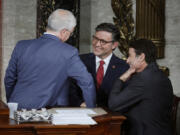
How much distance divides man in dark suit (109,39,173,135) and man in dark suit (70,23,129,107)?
20.5 inches

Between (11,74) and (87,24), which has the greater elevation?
(87,24)

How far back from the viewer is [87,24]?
517 cm

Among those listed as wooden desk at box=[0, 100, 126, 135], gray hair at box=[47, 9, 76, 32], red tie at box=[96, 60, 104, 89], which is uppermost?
gray hair at box=[47, 9, 76, 32]

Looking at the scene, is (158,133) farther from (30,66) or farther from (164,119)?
(30,66)

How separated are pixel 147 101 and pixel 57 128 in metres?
0.79

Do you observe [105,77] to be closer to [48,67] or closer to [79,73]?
[79,73]

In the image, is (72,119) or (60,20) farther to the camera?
(60,20)

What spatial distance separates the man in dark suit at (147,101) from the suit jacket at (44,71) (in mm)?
285

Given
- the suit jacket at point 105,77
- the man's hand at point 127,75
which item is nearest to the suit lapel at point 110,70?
the suit jacket at point 105,77

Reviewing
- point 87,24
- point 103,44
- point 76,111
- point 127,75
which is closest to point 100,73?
point 103,44

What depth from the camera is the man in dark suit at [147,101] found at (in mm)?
2904

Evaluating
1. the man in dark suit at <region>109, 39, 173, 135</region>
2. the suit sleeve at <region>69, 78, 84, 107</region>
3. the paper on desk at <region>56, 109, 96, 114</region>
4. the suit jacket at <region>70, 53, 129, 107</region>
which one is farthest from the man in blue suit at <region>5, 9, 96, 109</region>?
the suit jacket at <region>70, 53, 129, 107</region>

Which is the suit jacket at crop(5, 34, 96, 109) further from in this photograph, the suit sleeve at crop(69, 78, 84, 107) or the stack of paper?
the suit sleeve at crop(69, 78, 84, 107)

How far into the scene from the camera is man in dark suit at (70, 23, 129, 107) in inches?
138
